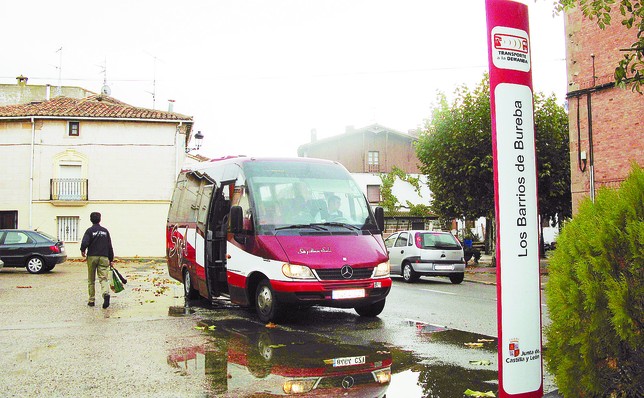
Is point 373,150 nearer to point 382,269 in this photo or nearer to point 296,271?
point 382,269

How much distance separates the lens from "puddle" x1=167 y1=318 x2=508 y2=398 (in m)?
5.39

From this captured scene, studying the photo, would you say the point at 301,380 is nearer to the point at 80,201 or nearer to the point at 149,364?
the point at 149,364

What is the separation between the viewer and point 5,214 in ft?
122

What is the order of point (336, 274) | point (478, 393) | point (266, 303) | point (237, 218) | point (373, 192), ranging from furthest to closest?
point (373, 192)
point (237, 218)
point (266, 303)
point (336, 274)
point (478, 393)

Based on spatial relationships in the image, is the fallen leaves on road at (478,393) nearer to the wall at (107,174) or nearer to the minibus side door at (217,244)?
the minibus side door at (217,244)

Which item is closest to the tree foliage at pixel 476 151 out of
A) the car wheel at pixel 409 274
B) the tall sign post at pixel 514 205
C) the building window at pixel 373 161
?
the car wheel at pixel 409 274

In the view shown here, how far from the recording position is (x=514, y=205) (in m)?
2.95

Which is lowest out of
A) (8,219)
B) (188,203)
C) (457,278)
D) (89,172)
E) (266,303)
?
(457,278)

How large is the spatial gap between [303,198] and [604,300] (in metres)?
6.92

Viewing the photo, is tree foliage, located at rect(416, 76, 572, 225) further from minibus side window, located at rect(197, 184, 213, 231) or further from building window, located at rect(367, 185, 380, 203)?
building window, located at rect(367, 185, 380, 203)

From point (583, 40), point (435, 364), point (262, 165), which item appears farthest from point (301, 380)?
point (583, 40)

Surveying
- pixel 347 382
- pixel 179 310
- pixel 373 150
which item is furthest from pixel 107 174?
pixel 347 382

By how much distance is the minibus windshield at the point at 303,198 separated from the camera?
31.7 ft

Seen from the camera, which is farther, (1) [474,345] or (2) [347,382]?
(1) [474,345]
